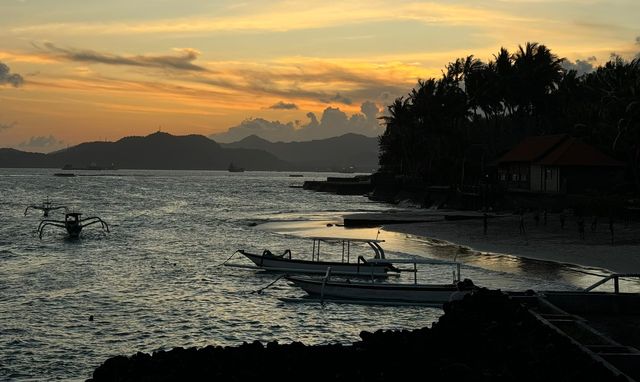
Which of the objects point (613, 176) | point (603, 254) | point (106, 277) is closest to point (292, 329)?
point (106, 277)

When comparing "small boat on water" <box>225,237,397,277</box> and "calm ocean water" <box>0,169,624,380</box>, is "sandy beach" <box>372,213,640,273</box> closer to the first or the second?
"calm ocean water" <box>0,169,624,380</box>

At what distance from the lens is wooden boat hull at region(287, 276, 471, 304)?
1202 inches

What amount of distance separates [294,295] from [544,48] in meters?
91.4

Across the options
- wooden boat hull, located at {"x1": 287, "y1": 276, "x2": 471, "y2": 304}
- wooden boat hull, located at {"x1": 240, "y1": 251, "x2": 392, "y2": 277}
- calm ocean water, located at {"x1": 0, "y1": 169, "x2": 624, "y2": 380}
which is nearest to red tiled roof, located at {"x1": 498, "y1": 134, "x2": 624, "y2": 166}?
calm ocean water, located at {"x1": 0, "y1": 169, "x2": 624, "y2": 380}

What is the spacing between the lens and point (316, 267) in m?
39.9

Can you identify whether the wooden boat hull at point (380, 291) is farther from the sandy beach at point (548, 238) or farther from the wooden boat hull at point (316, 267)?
the sandy beach at point (548, 238)

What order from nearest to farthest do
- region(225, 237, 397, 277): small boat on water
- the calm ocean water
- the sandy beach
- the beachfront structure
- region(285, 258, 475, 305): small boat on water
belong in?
the calm ocean water → region(285, 258, 475, 305): small boat on water → region(225, 237, 397, 277): small boat on water → the sandy beach → the beachfront structure

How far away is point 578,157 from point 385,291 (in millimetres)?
47772

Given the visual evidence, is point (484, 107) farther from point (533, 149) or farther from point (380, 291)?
point (380, 291)

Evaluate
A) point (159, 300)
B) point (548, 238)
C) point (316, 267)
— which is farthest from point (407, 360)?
point (548, 238)

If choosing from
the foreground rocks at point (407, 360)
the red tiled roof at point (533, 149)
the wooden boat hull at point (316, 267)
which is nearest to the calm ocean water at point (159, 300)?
the wooden boat hull at point (316, 267)

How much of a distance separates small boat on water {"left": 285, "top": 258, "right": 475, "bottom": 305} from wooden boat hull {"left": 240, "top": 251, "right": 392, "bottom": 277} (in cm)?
454

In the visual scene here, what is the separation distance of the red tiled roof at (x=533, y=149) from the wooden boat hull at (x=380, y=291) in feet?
164

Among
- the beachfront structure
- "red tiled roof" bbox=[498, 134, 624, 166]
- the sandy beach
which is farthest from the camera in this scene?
"red tiled roof" bbox=[498, 134, 624, 166]
